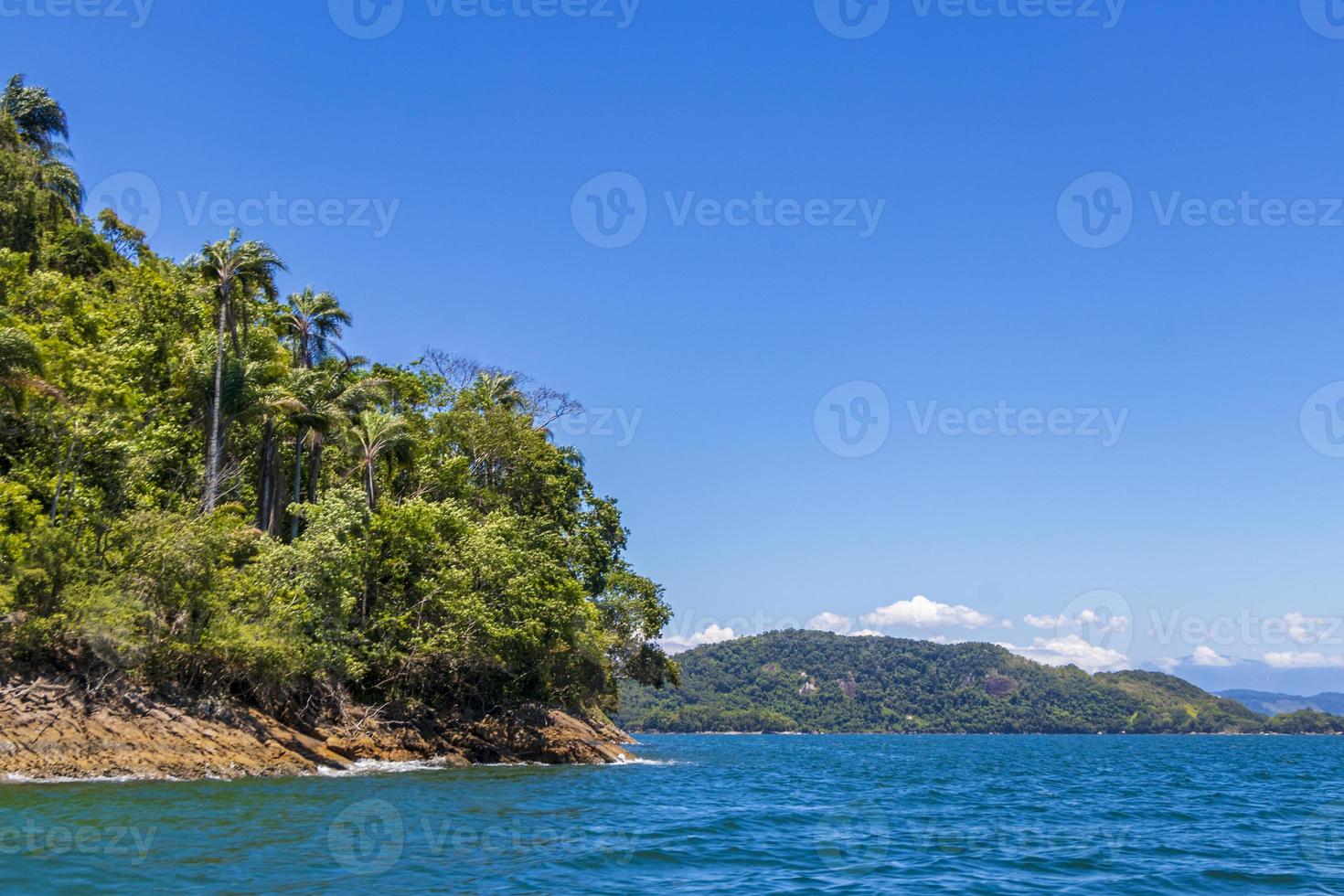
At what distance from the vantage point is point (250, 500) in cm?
4606

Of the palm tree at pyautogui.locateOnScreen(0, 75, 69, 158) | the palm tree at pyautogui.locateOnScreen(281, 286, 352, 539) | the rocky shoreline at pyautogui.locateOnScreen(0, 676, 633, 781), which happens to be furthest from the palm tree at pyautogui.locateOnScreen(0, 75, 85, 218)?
the rocky shoreline at pyautogui.locateOnScreen(0, 676, 633, 781)

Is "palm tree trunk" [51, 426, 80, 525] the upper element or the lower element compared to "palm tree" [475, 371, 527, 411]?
lower

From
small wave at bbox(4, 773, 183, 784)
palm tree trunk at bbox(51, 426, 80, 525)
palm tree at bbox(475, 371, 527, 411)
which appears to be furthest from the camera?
palm tree at bbox(475, 371, 527, 411)

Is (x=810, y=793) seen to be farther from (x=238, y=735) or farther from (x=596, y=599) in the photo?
(x=596, y=599)

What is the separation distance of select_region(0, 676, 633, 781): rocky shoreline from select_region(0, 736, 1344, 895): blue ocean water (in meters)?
2.01

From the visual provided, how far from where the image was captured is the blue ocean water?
1573cm

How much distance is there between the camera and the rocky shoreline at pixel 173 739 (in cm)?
2586

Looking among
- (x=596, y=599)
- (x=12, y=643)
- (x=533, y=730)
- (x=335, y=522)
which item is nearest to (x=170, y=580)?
(x=12, y=643)

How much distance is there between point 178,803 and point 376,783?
7791 mm

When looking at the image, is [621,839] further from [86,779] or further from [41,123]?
[41,123]

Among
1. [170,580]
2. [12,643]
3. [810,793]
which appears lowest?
[810,793]

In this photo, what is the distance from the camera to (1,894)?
13156 mm

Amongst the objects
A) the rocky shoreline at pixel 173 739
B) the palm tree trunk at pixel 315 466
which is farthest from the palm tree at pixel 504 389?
the rocky shoreline at pixel 173 739

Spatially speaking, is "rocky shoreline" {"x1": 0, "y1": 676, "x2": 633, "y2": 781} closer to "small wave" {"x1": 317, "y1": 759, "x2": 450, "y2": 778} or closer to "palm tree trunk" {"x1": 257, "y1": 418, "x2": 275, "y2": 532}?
"small wave" {"x1": 317, "y1": 759, "x2": 450, "y2": 778}
